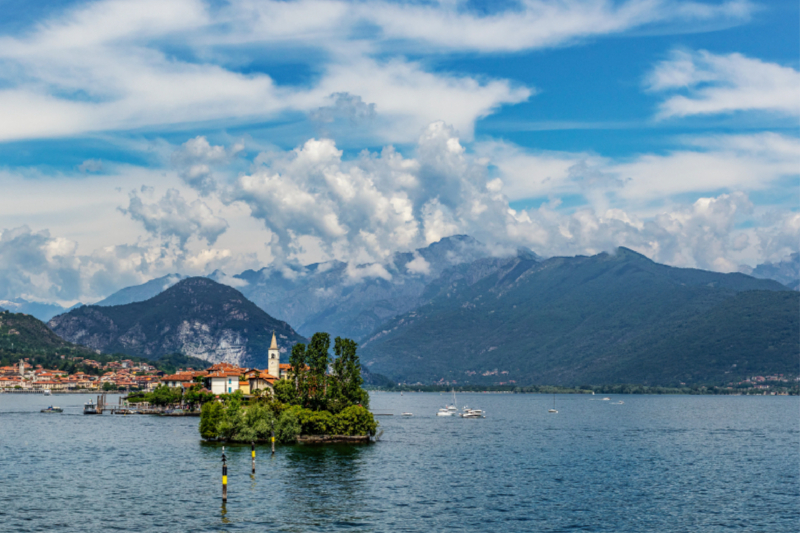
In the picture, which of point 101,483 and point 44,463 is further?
point 44,463

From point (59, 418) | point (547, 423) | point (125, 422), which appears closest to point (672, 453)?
point (547, 423)

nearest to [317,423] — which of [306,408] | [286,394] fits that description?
[306,408]

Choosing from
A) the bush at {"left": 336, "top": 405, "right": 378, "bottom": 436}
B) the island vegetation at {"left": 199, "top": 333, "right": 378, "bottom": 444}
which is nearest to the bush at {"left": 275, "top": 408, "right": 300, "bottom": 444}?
the island vegetation at {"left": 199, "top": 333, "right": 378, "bottom": 444}

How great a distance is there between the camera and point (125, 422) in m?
173

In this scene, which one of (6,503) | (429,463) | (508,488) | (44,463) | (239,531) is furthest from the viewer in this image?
(429,463)

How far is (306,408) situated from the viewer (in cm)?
12700

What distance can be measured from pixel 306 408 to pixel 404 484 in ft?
159

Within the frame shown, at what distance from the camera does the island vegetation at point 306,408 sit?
116562 millimetres

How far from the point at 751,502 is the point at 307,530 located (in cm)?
4808

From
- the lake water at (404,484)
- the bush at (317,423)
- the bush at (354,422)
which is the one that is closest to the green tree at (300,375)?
the bush at (317,423)

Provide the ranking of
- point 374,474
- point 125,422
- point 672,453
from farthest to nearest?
point 125,422, point 672,453, point 374,474

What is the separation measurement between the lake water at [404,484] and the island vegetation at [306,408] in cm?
501

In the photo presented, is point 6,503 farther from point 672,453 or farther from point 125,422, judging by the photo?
point 125,422

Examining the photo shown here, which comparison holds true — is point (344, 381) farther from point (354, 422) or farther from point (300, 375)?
point (354, 422)
